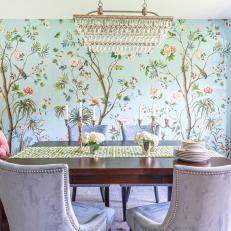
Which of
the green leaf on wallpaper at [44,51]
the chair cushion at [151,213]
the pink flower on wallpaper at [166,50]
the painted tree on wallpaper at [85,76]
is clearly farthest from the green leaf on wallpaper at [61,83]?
the chair cushion at [151,213]

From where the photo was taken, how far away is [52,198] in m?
1.65

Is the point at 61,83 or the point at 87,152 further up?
the point at 61,83

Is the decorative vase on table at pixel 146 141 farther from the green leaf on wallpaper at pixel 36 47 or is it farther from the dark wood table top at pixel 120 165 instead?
the green leaf on wallpaper at pixel 36 47

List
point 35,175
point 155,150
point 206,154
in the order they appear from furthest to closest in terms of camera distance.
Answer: point 155,150 → point 206,154 → point 35,175

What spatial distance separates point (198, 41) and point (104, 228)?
3.10 m

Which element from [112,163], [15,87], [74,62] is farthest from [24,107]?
[112,163]

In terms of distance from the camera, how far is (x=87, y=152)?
257 cm

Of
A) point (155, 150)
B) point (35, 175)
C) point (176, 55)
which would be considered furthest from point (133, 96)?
point (35, 175)

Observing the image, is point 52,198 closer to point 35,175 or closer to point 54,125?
point 35,175

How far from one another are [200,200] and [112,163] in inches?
28.3

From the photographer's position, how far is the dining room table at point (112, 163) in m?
2.01

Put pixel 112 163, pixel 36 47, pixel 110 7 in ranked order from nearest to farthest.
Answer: pixel 112 163
pixel 110 7
pixel 36 47

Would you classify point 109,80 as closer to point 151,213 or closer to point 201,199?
point 151,213

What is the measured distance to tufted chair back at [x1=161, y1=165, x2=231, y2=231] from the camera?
5.21ft
